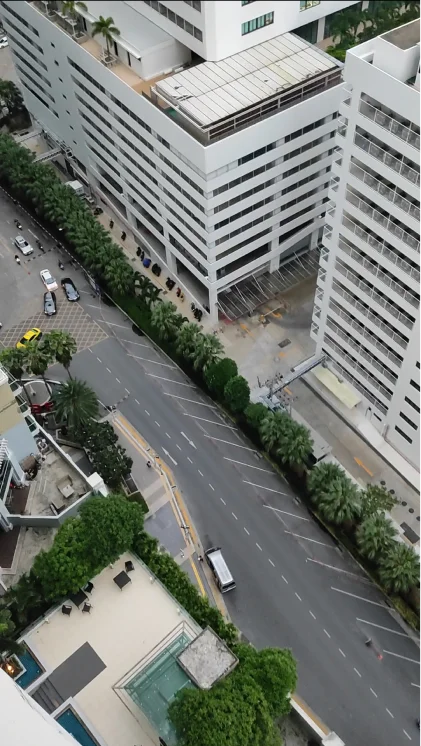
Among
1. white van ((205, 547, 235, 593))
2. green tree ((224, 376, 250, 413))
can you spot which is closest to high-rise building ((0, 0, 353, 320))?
green tree ((224, 376, 250, 413))

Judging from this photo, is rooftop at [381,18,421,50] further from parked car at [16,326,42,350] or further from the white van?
parked car at [16,326,42,350]

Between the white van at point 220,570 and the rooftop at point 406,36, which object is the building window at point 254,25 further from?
the white van at point 220,570

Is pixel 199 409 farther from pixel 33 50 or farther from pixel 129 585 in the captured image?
pixel 33 50

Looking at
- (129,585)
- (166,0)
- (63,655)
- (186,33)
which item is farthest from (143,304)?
(166,0)

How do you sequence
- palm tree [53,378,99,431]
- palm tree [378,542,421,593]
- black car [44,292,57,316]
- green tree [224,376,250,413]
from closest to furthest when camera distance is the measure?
palm tree [378,542,421,593], palm tree [53,378,99,431], green tree [224,376,250,413], black car [44,292,57,316]

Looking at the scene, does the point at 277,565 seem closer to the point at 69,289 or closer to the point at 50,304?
the point at 50,304

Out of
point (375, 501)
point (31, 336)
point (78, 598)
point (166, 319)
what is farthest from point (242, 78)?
point (78, 598)
